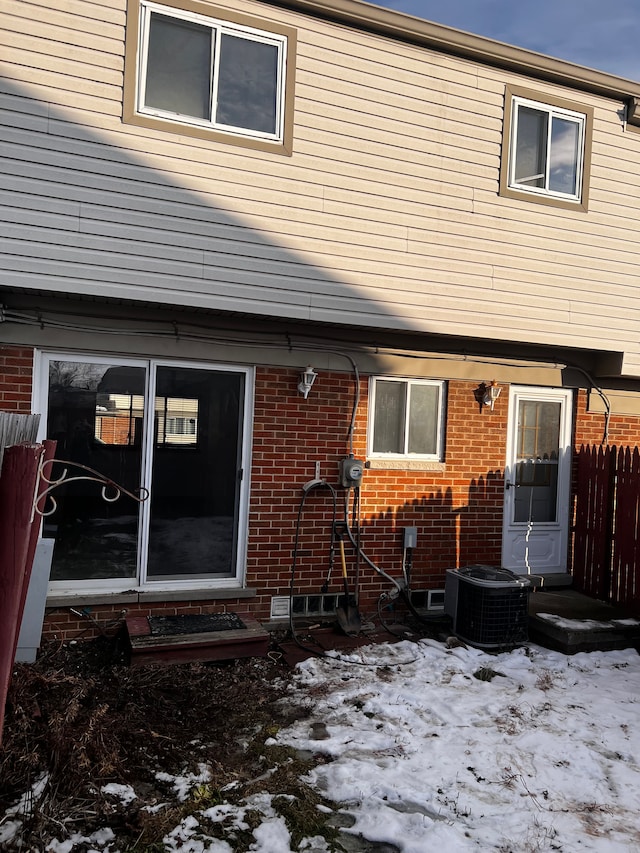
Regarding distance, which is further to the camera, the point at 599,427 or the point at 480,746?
the point at 599,427

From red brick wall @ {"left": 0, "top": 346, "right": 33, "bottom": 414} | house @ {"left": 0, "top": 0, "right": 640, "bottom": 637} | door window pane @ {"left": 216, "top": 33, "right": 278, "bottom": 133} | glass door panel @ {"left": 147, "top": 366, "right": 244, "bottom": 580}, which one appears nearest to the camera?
house @ {"left": 0, "top": 0, "right": 640, "bottom": 637}

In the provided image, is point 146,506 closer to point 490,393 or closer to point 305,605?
point 305,605

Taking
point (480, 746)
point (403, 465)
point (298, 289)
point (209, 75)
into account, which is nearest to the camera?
point (480, 746)

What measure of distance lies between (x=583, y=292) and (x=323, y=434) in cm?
337

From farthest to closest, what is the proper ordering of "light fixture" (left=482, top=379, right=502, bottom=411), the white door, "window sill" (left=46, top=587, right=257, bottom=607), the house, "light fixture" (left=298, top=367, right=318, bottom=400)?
the white door
"light fixture" (left=482, top=379, right=502, bottom=411)
"light fixture" (left=298, top=367, right=318, bottom=400)
"window sill" (left=46, top=587, right=257, bottom=607)
the house

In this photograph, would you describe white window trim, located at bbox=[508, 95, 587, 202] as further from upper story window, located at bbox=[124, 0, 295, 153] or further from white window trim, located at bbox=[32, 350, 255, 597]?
white window trim, located at bbox=[32, 350, 255, 597]

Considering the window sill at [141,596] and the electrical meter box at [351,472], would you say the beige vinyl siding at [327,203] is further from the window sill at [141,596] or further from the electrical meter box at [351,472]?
the window sill at [141,596]

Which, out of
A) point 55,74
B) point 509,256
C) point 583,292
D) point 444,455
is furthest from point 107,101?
point 583,292

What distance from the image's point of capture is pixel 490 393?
7.43 meters

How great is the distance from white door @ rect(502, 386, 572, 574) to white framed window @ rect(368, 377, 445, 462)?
1016 millimetres

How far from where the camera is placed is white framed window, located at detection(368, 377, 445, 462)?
23.5ft

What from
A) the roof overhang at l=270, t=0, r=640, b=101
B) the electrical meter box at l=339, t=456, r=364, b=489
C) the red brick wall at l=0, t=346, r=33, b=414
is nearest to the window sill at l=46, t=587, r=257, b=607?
the electrical meter box at l=339, t=456, r=364, b=489

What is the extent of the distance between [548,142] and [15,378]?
5992 mm

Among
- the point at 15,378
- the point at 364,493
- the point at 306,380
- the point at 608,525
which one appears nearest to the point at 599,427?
the point at 608,525
